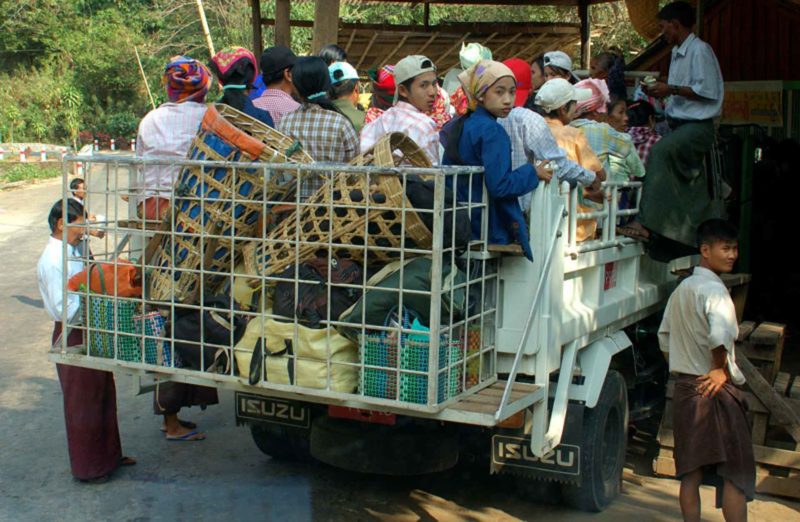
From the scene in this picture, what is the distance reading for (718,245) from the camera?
13.7 feet

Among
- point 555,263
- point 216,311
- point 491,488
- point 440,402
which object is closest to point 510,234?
point 555,263

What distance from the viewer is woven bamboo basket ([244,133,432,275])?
136 inches

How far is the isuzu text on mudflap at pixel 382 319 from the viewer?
11.3 feet

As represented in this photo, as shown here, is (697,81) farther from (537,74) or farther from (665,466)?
(665,466)

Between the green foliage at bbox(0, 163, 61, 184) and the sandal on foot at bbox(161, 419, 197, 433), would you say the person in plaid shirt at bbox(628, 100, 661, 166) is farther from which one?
the green foliage at bbox(0, 163, 61, 184)

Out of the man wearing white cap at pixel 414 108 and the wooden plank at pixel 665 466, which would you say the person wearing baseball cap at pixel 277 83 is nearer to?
the man wearing white cap at pixel 414 108

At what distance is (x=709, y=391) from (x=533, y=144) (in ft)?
4.39

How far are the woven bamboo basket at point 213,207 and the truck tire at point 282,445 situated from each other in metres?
1.52

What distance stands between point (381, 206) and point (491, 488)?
2287 millimetres

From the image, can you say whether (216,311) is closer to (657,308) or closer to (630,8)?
(657,308)

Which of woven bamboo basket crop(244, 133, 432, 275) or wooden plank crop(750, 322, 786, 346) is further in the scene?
wooden plank crop(750, 322, 786, 346)

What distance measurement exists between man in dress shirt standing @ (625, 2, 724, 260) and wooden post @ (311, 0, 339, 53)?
2.19 metres

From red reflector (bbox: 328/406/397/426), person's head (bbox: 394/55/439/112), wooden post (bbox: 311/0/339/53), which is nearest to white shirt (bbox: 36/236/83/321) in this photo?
red reflector (bbox: 328/406/397/426)

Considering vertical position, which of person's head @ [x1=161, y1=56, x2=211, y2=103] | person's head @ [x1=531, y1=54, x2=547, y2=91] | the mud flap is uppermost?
person's head @ [x1=531, y1=54, x2=547, y2=91]
